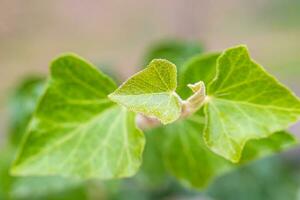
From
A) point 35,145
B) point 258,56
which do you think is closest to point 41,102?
point 35,145

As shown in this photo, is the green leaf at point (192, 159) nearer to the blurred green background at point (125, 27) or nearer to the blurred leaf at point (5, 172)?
the blurred leaf at point (5, 172)

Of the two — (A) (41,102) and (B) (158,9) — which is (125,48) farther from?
(A) (41,102)

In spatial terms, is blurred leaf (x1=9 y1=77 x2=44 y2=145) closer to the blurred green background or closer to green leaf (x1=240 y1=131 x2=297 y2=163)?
green leaf (x1=240 y1=131 x2=297 y2=163)

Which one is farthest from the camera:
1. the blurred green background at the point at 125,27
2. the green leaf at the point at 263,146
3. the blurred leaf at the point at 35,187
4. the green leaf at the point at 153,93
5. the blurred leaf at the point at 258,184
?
the blurred green background at the point at 125,27

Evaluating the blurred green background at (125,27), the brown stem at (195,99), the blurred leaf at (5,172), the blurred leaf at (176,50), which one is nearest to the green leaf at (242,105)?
the brown stem at (195,99)

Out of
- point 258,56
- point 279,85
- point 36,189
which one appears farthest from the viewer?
point 258,56
